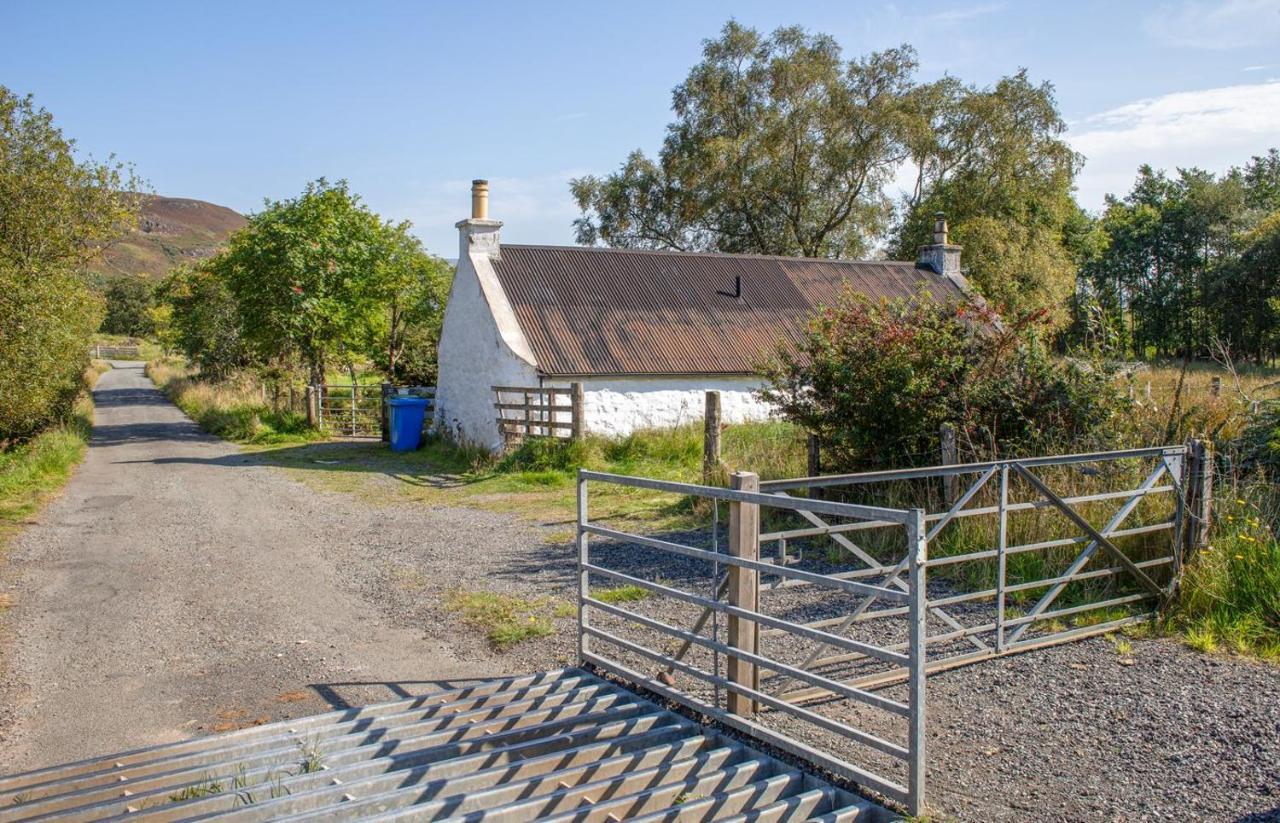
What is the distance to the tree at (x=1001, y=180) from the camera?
35.5 m

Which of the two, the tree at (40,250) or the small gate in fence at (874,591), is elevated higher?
the tree at (40,250)

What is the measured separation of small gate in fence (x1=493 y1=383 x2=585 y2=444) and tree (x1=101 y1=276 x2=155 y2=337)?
80855 mm

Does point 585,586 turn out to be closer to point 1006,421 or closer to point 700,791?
point 700,791

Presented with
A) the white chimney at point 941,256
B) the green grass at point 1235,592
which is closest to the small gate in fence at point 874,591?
the green grass at point 1235,592

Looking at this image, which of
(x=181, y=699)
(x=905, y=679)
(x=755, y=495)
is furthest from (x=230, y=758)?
(x=905, y=679)

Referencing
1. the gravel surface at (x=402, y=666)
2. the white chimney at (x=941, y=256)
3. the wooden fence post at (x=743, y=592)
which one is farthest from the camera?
the white chimney at (x=941, y=256)

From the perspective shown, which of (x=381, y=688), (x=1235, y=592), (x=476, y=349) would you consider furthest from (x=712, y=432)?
(x=381, y=688)

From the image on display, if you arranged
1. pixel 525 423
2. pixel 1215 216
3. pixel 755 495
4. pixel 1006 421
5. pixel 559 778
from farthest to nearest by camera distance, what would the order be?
pixel 1215 216 → pixel 525 423 → pixel 1006 421 → pixel 755 495 → pixel 559 778

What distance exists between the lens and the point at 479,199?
2183cm

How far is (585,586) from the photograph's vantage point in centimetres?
→ 666

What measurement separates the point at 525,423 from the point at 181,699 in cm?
1228

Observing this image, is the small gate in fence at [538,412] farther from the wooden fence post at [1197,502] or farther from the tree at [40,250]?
the wooden fence post at [1197,502]

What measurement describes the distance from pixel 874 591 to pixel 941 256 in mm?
25669

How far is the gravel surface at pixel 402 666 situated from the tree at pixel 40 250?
4.08 m
